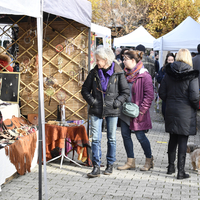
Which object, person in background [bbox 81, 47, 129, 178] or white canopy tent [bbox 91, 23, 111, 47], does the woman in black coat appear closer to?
person in background [bbox 81, 47, 129, 178]

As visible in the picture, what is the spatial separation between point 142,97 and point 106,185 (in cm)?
132

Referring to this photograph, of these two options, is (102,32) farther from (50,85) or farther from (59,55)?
(50,85)

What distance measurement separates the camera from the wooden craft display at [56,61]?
5.67 m

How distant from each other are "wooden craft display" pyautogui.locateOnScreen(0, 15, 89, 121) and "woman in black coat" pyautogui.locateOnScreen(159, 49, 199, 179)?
1.69 metres

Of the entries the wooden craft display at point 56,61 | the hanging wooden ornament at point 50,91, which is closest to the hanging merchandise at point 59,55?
the wooden craft display at point 56,61

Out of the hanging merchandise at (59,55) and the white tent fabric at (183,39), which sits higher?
the white tent fabric at (183,39)

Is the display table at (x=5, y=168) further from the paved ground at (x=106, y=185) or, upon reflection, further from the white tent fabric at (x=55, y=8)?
the white tent fabric at (x=55, y=8)

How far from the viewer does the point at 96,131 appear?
4590mm

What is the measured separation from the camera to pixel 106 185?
432cm

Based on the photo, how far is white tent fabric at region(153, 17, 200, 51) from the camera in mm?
9742

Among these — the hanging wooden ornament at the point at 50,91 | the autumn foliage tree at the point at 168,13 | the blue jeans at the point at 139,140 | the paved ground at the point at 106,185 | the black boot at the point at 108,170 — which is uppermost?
the autumn foliage tree at the point at 168,13

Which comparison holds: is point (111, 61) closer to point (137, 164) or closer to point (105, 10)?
point (137, 164)

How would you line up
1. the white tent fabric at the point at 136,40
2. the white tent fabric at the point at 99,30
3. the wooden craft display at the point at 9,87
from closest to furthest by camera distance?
the wooden craft display at the point at 9,87, the white tent fabric at the point at 99,30, the white tent fabric at the point at 136,40

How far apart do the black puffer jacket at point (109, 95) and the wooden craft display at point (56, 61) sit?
112cm
